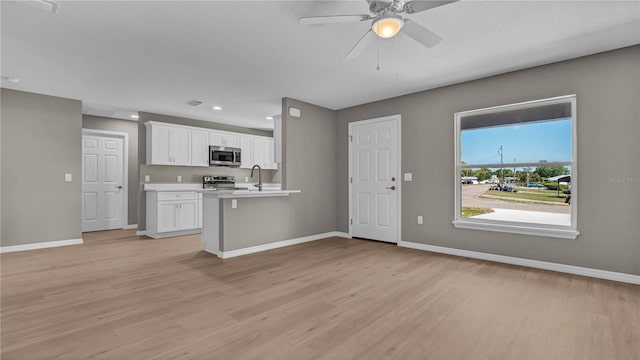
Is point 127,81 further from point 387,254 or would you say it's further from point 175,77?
point 387,254

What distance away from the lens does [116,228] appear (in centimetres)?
651

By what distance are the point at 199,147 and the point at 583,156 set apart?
6.23m

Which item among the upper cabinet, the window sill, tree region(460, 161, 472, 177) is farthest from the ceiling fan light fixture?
the upper cabinet

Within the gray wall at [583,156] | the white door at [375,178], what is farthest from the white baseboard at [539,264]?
the white door at [375,178]

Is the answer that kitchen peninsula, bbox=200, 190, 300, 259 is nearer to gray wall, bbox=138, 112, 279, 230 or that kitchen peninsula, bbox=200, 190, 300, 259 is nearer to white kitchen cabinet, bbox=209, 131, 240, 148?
gray wall, bbox=138, 112, 279, 230

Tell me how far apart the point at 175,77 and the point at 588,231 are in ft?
17.0

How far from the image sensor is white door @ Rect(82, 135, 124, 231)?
615cm

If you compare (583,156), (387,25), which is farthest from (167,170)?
(583,156)

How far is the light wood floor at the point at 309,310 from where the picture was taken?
6.13ft

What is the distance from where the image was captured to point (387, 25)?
2.16 meters

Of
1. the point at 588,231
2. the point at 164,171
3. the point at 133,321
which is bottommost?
the point at 133,321

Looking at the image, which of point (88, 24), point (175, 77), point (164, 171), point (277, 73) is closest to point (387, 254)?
point (277, 73)

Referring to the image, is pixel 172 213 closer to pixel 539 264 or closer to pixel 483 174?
pixel 483 174

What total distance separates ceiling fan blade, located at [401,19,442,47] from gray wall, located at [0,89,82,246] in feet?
17.6
